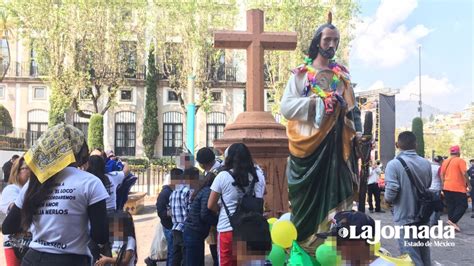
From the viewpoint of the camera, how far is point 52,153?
2.86 m

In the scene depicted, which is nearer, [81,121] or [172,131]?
[81,121]

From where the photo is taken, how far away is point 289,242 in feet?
12.2

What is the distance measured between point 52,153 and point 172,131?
110ft

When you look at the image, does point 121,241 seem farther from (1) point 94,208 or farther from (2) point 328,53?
(2) point 328,53

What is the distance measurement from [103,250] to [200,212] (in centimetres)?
121

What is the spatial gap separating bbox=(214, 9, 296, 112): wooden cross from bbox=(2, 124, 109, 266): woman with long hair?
4.30 metres

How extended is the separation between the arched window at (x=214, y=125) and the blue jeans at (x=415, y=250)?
31581mm

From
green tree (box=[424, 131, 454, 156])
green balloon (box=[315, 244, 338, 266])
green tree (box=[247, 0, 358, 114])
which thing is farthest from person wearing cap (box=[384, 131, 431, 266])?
green tree (box=[424, 131, 454, 156])

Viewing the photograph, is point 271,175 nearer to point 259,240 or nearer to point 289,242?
point 289,242

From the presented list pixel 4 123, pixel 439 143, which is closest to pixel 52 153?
pixel 4 123

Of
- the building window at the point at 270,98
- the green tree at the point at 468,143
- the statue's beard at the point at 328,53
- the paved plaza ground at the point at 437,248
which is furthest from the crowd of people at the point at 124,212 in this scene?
the green tree at the point at 468,143

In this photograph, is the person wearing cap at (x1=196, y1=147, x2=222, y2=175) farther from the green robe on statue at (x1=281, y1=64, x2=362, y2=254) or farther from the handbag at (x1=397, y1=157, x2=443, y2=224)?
the handbag at (x1=397, y1=157, x2=443, y2=224)

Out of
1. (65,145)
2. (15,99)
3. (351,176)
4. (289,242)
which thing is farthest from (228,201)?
(15,99)

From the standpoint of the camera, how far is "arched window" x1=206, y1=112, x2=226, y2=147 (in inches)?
1436
